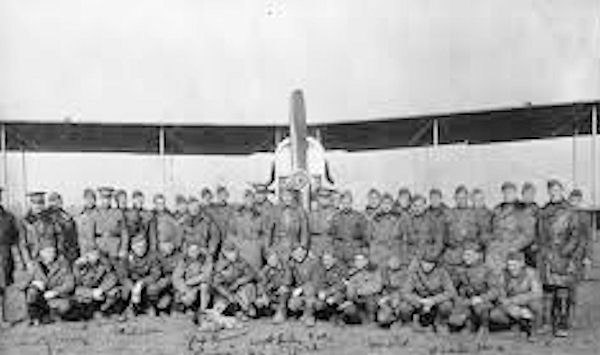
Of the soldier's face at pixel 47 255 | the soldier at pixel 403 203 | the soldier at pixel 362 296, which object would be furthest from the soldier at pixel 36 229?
the soldier at pixel 403 203

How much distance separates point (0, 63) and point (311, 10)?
1.99 m

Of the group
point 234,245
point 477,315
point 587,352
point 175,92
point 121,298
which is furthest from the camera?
point 175,92

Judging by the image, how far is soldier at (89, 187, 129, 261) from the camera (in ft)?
19.9

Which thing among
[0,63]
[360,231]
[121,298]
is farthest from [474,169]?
[0,63]

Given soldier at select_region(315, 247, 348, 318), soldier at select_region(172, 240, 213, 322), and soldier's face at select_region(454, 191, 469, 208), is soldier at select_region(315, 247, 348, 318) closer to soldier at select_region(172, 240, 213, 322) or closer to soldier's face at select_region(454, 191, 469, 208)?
soldier at select_region(172, 240, 213, 322)

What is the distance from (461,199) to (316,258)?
1138mm

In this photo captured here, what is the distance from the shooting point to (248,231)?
6047mm

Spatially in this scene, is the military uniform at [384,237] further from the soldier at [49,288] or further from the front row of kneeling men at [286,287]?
the soldier at [49,288]

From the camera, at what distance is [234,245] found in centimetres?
589

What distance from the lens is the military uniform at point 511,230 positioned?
211 inches

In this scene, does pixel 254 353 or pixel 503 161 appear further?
pixel 503 161

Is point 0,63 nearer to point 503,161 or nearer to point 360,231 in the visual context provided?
point 360,231

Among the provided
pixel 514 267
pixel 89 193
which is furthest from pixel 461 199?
pixel 89 193

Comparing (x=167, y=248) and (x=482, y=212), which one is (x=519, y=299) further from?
(x=167, y=248)
